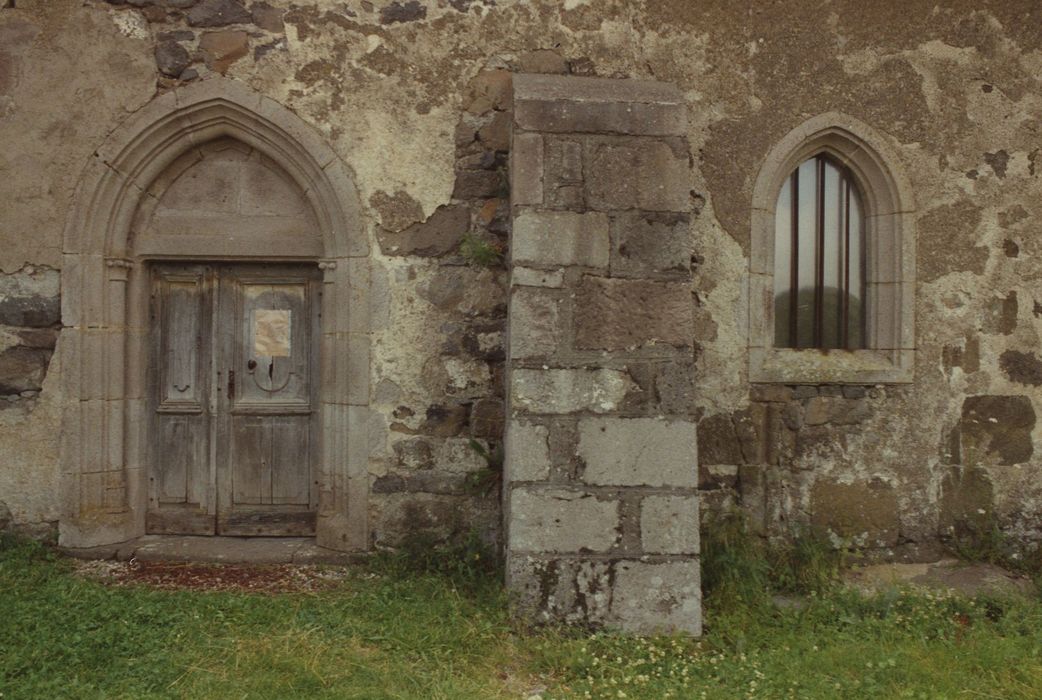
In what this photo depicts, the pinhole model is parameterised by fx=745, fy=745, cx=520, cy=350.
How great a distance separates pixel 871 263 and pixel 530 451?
279 cm

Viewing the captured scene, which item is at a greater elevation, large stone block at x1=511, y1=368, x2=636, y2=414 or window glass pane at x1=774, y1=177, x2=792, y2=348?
window glass pane at x1=774, y1=177, x2=792, y2=348

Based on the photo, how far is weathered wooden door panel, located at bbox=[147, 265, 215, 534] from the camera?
4.61 m

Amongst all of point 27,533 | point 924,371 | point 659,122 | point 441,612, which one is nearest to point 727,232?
point 659,122

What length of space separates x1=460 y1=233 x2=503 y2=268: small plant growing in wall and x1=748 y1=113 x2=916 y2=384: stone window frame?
158 cm

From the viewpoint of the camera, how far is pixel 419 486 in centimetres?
435

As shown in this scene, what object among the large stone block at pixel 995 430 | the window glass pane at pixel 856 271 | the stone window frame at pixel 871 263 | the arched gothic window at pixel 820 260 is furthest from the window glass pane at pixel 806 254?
the large stone block at pixel 995 430

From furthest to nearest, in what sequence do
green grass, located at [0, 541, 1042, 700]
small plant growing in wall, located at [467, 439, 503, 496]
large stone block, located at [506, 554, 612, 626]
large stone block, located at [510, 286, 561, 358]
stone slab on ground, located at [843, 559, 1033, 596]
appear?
small plant growing in wall, located at [467, 439, 503, 496] → stone slab on ground, located at [843, 559, 1033, 596] → large stone block, located at [510, 286, 561, 358] → large stone block, located at [506, 554, 612, 626] → green grass, located at [0, 541, 1042, 700]

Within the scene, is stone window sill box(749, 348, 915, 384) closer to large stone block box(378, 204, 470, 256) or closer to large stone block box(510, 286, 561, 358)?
large stone block box(510, 286, 561, 358)

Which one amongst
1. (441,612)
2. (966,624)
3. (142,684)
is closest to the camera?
(142,684)

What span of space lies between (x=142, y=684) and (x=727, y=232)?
3773 millimetres

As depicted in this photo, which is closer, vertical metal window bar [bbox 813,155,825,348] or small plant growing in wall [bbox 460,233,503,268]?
small plant growing in wall [bbox 460,233,503,268]

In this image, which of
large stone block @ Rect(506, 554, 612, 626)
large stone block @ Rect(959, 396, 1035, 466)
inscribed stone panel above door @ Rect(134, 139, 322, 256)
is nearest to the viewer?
large stone block @ Rect(506, 554, 612, 626)

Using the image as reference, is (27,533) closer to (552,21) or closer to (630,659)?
(630,659)

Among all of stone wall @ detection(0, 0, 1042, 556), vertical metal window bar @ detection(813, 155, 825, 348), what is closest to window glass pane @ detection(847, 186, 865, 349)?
vertical metal window bar @ detection(813, 155, 825, 348)
